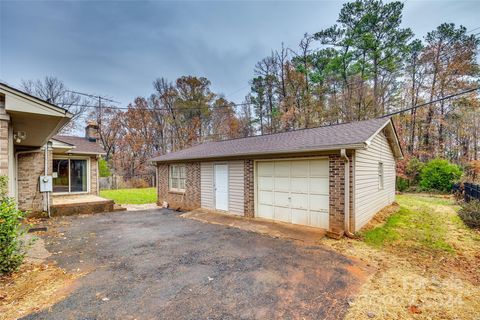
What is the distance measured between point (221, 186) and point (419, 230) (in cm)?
637

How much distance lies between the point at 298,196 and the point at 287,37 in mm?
14872

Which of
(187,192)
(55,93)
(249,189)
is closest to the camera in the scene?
(249,189)

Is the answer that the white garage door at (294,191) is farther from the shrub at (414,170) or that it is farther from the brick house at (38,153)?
the shrub at (414,170)

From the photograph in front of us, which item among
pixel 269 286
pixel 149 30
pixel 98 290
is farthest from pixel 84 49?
pixel 269 286

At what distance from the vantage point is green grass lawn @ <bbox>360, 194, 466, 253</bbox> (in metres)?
5.34

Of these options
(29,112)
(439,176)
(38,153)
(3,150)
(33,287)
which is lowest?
(33,287)

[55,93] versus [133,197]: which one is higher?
[55,93]

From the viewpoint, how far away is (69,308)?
2766mm

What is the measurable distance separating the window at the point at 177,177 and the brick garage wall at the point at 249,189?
3789 mm

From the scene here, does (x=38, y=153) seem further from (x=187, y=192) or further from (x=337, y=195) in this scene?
(x=337, y=195)

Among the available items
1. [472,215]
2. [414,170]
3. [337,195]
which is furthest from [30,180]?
[414,170]

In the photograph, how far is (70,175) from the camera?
11.9 meters

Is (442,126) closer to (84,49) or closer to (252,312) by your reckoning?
(252,312)

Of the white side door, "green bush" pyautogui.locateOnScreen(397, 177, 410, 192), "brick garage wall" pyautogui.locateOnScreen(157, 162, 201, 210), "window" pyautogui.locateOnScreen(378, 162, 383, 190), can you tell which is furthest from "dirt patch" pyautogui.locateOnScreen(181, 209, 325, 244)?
"green bush" pyautogui.locateOnScreen(397, 177, 410, 192)
